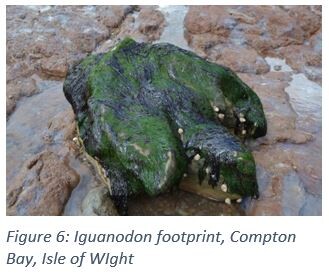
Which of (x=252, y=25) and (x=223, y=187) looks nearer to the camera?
(x=223, y=187)

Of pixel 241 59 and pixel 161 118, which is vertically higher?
pixel 161 118

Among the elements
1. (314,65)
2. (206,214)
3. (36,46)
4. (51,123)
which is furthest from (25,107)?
(314,65)

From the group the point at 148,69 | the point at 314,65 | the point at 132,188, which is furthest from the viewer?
the point at 314,65

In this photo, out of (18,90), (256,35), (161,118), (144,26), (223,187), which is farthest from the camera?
(144,26)

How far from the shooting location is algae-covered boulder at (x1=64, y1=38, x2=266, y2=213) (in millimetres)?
4828

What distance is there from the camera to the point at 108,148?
16.3 feet

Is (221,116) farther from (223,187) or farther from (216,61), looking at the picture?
(216,61)

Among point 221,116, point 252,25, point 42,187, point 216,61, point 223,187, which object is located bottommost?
point 42,187

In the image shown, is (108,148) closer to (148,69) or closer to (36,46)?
(148,69)

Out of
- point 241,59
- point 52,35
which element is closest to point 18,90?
point 52,35

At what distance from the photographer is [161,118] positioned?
5.26 metres

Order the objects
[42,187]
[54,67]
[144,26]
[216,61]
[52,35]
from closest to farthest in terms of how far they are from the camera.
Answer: [42,187]
[54,67]
[216,61]
[52,35]
[144,26]

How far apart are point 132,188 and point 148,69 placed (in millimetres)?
1846

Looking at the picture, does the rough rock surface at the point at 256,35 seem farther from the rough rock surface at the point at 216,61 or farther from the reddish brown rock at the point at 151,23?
the reddish brown rock at the point at 151,23
